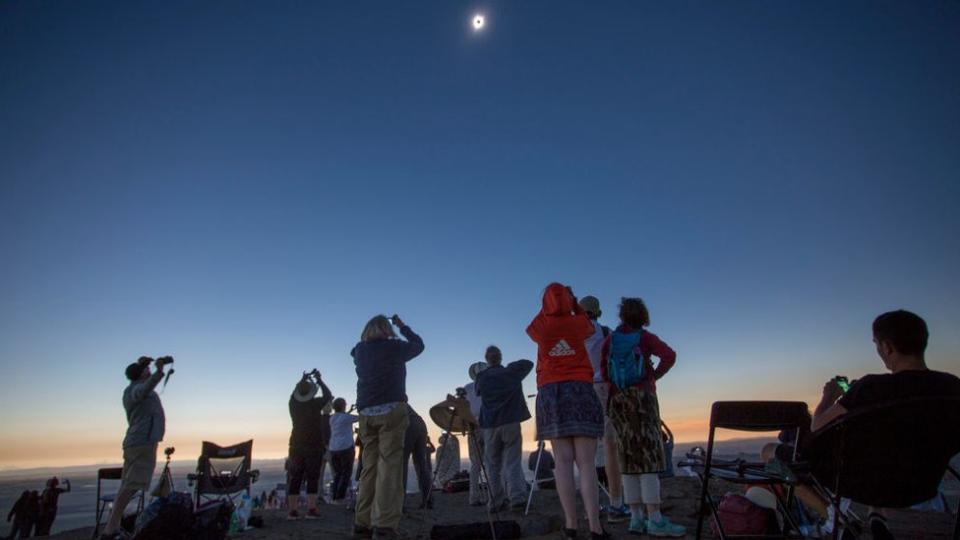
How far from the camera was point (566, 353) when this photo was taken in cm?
404

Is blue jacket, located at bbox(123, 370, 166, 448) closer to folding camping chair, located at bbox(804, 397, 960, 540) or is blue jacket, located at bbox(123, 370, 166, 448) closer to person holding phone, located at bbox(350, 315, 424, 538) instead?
person holding phone, located at bbox(350, 315, 424, 538)

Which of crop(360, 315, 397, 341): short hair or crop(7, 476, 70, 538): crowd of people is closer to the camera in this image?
crop(360, 315, 397, 341): short hair

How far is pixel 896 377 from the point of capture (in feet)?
7.40

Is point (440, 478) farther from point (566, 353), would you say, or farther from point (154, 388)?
point (566, 353)

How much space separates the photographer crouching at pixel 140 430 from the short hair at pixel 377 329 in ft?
9.13

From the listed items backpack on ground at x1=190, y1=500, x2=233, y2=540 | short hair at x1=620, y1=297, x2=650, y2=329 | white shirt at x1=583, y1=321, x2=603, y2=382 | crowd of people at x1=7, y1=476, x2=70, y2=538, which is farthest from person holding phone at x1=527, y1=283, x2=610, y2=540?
crowd of people at x1=7, y1=476, x2=70, y2=538

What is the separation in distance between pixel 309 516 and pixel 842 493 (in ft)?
24.8

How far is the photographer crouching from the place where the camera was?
5.13 m

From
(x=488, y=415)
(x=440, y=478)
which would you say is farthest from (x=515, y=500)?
(x=440, y=478)

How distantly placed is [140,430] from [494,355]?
4669mm

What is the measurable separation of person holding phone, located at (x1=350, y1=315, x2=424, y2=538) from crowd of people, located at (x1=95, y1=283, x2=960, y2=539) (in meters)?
0.01

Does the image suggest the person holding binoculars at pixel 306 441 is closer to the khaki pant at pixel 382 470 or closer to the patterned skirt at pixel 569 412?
the khaki pant at pixel 382 470

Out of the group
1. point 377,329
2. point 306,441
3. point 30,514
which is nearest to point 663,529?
point 377,329

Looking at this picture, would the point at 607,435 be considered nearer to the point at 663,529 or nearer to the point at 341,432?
the point at 663,529
